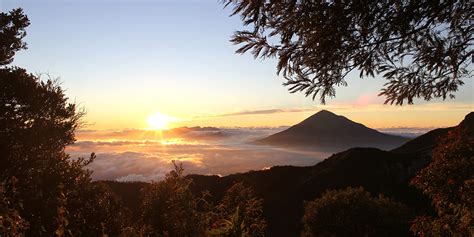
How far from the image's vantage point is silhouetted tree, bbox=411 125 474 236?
1202 centimetres

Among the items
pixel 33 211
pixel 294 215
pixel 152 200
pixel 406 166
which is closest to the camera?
pixel 33 211

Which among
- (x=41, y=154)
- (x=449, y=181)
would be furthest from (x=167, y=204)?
(x=449, y=181)

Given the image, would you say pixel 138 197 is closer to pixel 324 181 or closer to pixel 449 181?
pixel 449 181

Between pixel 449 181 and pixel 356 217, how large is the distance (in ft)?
52.1

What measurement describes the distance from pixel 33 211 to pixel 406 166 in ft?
266

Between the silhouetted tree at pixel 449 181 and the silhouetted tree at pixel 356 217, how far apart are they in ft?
46.4

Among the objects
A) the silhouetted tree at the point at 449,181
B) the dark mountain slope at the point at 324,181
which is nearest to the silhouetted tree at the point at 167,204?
the silhouetted tree at the point at 449,181

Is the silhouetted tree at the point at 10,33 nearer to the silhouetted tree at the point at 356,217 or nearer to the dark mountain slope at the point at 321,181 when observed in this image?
the silhouetted tree at the point at 356,217

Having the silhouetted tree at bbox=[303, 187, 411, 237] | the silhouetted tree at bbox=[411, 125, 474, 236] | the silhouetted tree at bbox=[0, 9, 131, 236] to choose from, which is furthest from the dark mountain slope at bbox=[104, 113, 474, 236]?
the silhouetted tree at bbox=[411, 125, 474, 236]

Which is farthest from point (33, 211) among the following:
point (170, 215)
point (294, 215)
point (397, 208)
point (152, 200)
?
point (294, 215)

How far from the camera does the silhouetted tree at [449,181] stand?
12.0 m

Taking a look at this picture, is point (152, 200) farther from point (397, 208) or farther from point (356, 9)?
point (397, 208)

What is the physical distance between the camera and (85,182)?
17828 mm

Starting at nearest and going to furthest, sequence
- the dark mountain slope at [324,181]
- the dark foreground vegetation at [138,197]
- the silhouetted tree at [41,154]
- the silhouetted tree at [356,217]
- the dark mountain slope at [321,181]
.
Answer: the dark foreground vegetation at [138,197], the silhouetted tree at [41,154], the silhouetted tree at [356,217], the dark mountain slope at [324,181], the dark mountain slope at [321,181]
